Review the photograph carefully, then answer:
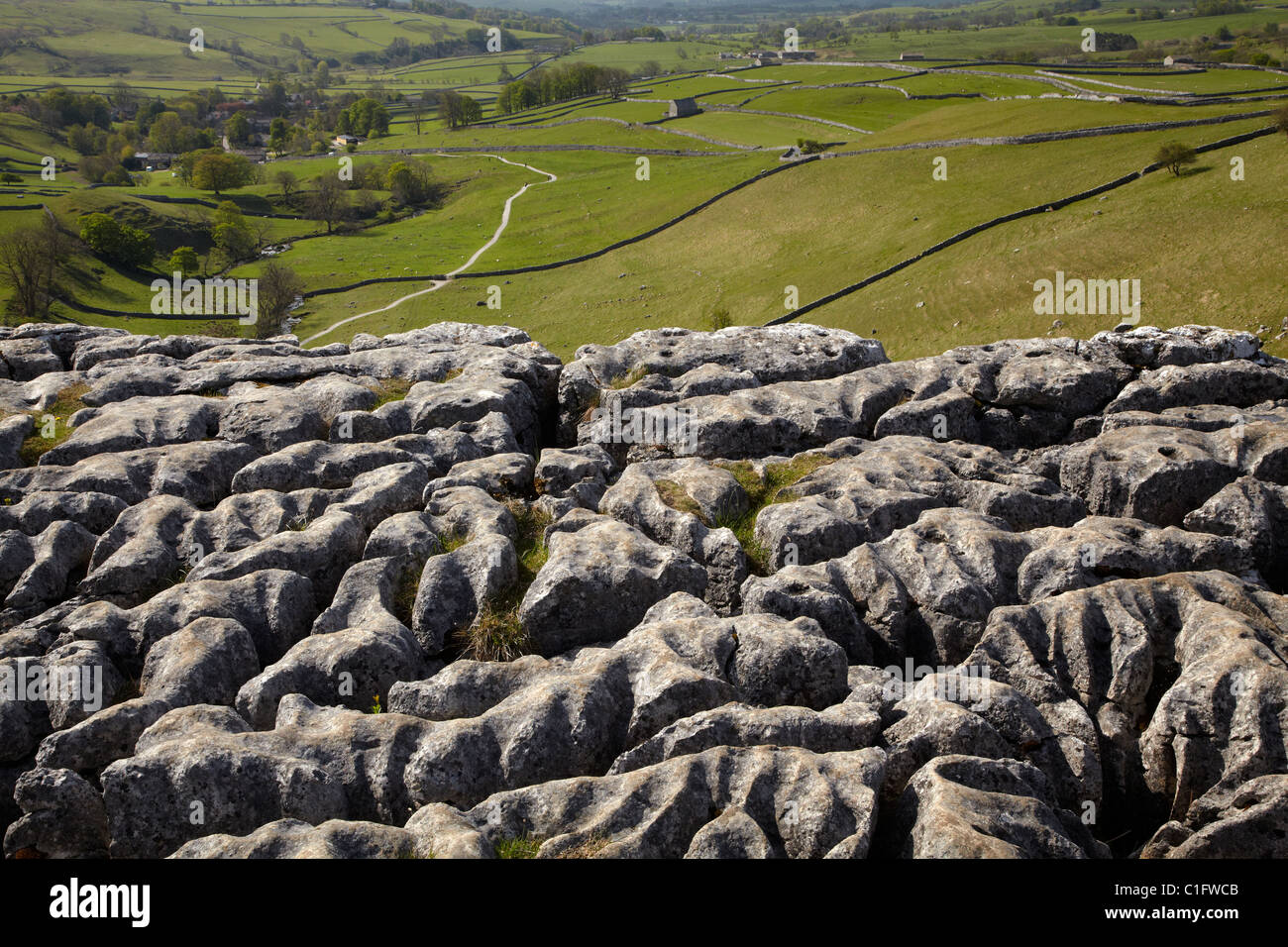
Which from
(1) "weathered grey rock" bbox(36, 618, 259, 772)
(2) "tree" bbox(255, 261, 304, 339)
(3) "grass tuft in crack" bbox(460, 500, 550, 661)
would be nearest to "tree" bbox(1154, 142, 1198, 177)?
Answer: (3) "grass tuft in crack" bbox(460, 500, 550, 661)

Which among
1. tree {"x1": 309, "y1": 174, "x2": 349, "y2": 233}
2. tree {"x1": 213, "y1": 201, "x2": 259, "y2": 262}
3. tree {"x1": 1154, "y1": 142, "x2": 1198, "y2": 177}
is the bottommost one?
tree {"x1": 1154, "y1": 142, "x2": 1198, "y2": 177}

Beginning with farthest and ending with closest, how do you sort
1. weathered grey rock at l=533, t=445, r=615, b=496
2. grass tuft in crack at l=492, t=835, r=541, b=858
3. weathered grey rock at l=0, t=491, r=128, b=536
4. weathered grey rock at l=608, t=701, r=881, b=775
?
weathered grey rock at l=533, t=445, r=615, b=496 < weathered grey rock at l=0, t=491, r=128, b=536 < weathered grey rock at l=608, t=701, r=881, b=775 < grass tuft in crack at l=492, t=835, r=541, b=858

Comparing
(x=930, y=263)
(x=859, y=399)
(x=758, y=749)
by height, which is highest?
(x=930, y=263)

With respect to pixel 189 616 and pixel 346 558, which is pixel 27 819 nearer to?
pixel 189 616

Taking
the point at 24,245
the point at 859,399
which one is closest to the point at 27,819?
the point at 859,399

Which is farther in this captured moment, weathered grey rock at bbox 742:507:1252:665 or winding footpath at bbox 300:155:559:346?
winding footpath at bbox 300:155:559:346

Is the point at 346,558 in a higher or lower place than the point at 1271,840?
higher

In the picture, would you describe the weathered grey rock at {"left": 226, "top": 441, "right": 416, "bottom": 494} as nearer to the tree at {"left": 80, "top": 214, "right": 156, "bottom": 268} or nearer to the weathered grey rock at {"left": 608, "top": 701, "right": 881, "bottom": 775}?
the weathered grey rock at {"left": 608, "top": 701, "right": 881, "bottom": 775}
